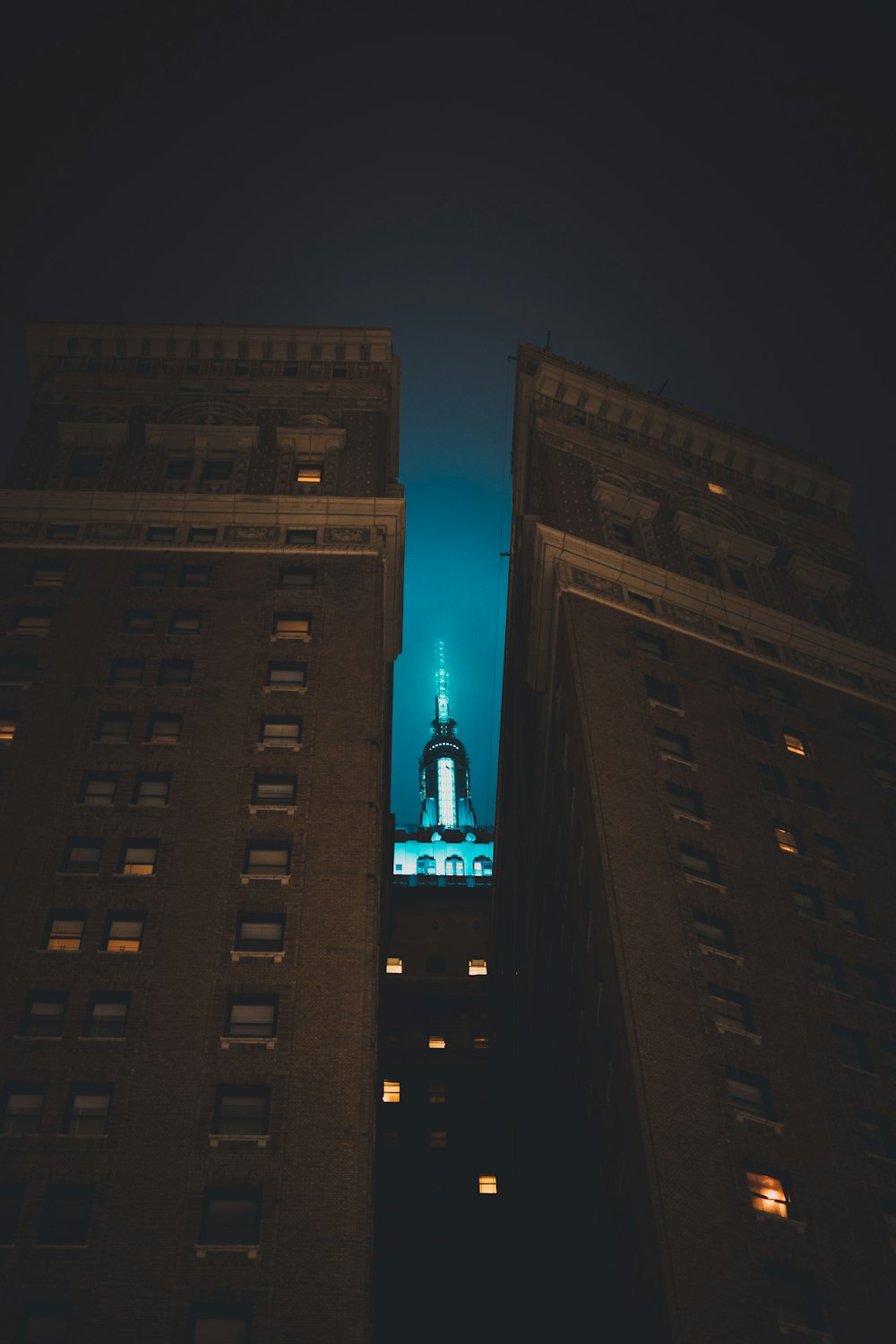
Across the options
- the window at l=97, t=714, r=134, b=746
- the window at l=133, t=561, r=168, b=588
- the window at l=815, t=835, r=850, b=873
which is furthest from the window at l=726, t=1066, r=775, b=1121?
the window at l=133, t=561, r=168, b=588

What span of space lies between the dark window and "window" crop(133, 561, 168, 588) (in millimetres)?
32837

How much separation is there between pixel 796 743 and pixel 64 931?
36.0 metres

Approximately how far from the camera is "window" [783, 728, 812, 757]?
204 feet

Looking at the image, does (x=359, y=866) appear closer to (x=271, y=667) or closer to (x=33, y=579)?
(x=271, y=667)

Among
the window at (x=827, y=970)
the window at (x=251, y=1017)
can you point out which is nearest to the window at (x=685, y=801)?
the window at (x=827, y=970)

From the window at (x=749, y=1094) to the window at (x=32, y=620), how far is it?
36.5 metres

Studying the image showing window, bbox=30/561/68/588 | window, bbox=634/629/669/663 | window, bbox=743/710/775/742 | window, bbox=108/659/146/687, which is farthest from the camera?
window, bbox=634/629/669/663

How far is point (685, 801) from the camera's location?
184 feet

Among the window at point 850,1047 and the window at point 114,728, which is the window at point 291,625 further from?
the window at point 850,1047

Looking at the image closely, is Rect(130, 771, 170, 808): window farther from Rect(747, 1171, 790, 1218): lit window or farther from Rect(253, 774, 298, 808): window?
Rect(747, 1171, 790, 1218): lit window

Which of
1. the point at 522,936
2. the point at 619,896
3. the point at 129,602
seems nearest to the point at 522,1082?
the point at 522,936

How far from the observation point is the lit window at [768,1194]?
4072cm

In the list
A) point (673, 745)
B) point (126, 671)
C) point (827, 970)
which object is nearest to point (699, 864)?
point (827, 970)

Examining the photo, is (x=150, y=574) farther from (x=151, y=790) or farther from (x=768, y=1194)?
(x=768, y=1194)
